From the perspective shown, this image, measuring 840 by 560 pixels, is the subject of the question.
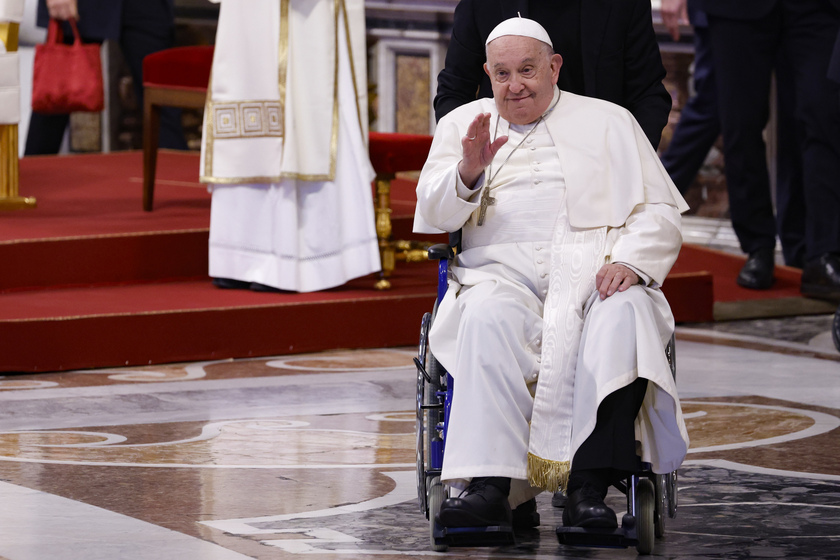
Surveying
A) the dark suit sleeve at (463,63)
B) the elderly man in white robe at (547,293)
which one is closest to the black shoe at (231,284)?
the dark suit sleeve at (463,63)

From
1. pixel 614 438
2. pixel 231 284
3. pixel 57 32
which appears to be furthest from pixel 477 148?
pixel 57 32

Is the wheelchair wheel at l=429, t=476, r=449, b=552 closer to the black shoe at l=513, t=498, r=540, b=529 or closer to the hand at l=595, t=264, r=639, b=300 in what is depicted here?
the black shoe at l=513, t=498, r=540, b=529

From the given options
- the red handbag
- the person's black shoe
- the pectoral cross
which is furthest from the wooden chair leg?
the pectoral cross

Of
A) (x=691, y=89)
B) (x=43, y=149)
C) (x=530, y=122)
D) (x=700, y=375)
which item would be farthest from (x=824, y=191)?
(x=43, y=149)

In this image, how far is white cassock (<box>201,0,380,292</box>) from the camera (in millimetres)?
5617

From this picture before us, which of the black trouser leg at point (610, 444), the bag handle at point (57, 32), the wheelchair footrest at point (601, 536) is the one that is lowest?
the wheelchair footrest at point (601, 536)

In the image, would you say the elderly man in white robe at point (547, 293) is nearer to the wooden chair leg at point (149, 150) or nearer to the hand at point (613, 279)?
the hand at point (613, 279)

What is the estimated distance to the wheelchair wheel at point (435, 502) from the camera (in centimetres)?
288

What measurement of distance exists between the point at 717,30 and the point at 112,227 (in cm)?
272

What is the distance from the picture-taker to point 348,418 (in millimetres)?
4305

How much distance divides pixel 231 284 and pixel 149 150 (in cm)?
103

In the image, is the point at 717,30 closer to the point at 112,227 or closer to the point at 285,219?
the point at 285,219

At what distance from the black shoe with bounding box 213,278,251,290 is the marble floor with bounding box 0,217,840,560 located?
0.53 metres

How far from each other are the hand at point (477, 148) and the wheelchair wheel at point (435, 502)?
643mm
